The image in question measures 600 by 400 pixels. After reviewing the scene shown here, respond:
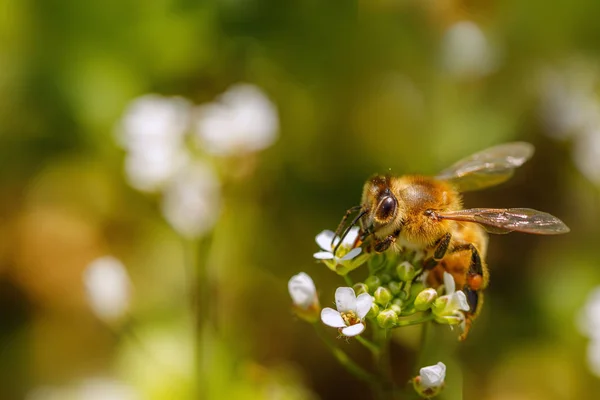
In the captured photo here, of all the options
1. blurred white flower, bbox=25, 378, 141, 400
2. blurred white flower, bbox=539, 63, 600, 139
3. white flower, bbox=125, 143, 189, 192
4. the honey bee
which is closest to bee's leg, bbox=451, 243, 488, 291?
the honey bee

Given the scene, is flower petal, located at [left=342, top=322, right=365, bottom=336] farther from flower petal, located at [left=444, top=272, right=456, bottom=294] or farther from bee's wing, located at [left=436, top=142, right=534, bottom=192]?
bee's wing, located at [left=436, top=142, right=534, bottom=192]

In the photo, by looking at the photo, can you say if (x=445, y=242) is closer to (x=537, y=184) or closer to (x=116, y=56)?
(x=537, y=184)

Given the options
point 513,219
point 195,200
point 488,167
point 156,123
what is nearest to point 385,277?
point 513,219

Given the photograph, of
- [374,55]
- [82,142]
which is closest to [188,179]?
[82,142]

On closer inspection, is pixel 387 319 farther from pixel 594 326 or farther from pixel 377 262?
pixel 594 326

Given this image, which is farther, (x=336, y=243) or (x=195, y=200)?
(x=195, y=200)

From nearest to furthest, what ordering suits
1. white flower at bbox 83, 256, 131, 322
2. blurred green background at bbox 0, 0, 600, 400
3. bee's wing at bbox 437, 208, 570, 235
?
bee's wing at bbox 437, 208, 570, 235 → white flower at bbox 83, 256, 131, 322 → blurred green background at bbox 0, 0, 600, 400
